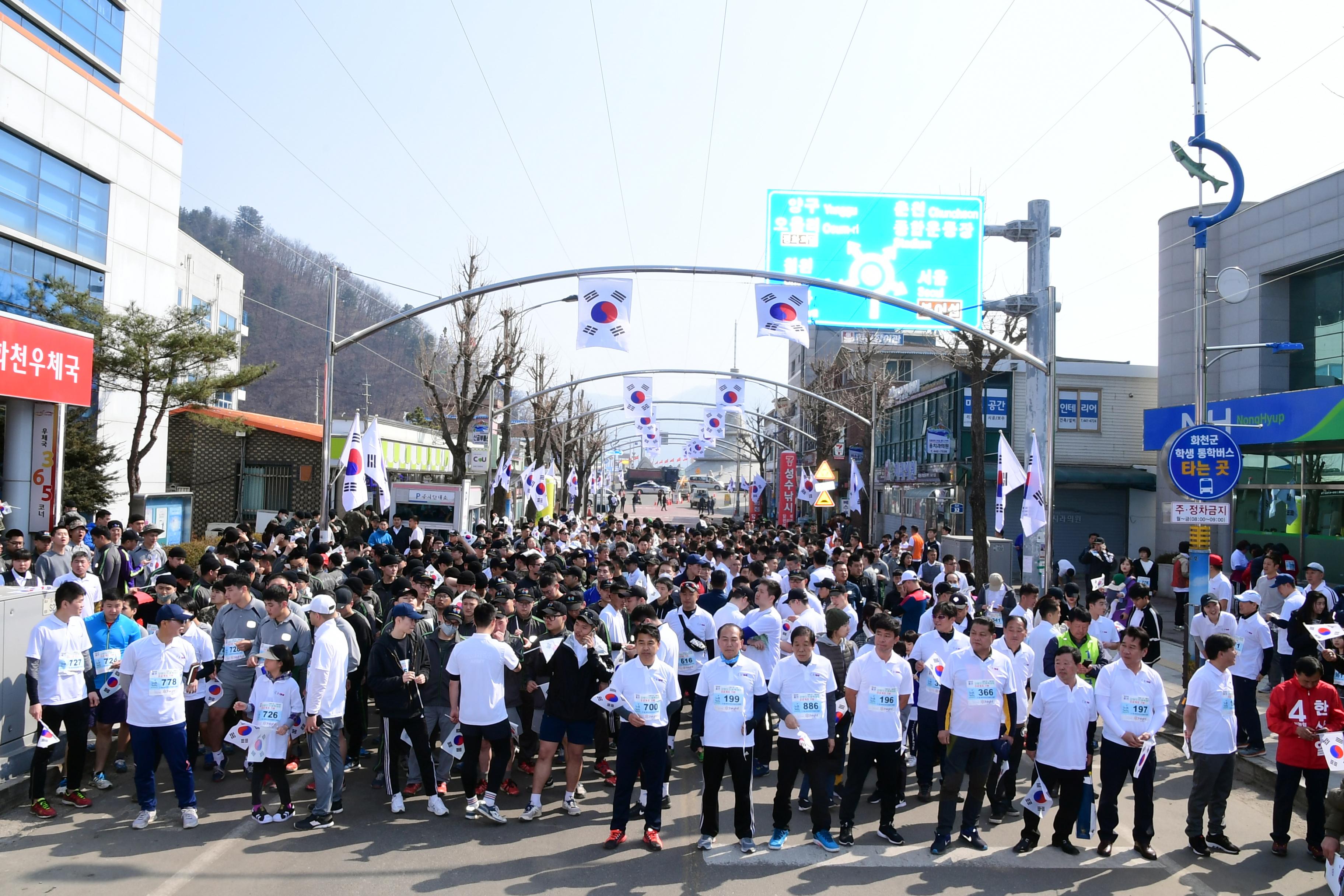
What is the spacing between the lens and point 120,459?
25047mm

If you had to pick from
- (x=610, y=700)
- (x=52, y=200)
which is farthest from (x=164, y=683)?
(x=52, y=200)

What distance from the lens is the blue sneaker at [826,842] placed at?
287 inches

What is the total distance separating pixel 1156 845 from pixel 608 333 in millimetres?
10811

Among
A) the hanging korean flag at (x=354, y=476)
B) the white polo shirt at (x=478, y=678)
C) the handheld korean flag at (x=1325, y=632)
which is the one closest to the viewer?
the white polo shirt at (x=478, y=678)

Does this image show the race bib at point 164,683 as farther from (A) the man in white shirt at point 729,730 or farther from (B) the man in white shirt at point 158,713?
(A) the man in white shirt at point 729,730

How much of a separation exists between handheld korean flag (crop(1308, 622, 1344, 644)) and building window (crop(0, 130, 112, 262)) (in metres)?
25.2

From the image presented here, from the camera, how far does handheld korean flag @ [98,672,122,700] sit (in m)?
8.22

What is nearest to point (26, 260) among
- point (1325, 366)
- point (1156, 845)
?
point (1156, 845)

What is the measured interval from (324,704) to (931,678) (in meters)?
4.93

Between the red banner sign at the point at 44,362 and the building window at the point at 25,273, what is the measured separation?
638cm

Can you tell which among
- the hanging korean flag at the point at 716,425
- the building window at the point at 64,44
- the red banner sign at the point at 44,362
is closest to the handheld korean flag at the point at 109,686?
the red banner sign at the point at 44,362

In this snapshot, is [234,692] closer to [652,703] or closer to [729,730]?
[652,703]

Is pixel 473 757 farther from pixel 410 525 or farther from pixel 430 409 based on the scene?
pixel 430 409

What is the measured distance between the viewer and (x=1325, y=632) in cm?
913
